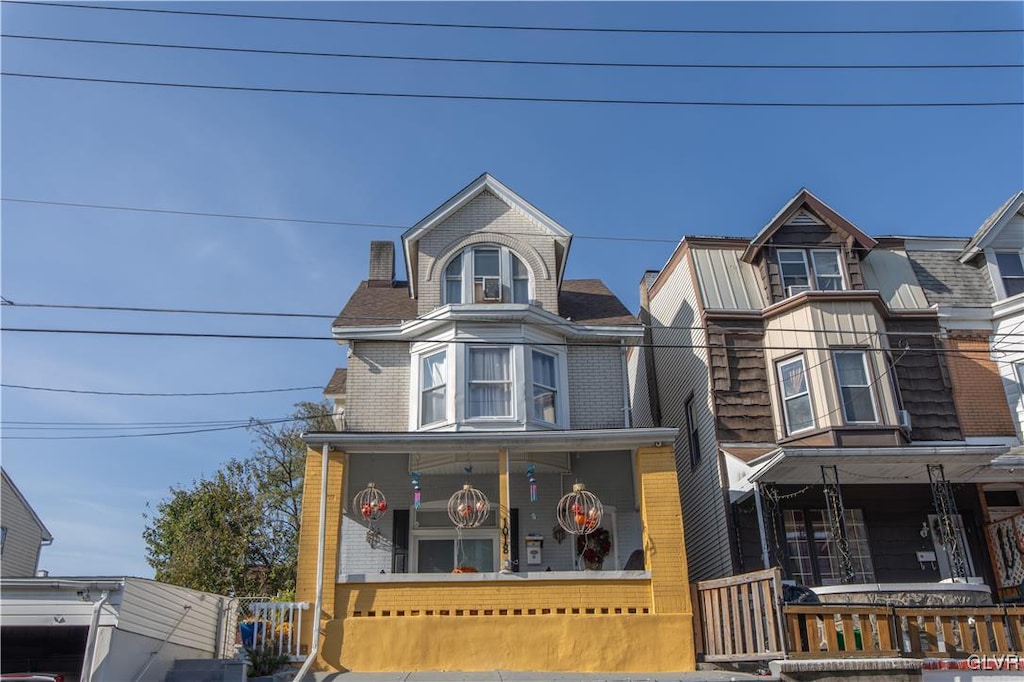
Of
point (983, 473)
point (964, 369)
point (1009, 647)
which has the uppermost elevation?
point (964, 369)

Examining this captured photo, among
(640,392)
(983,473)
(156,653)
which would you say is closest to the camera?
(156,653)

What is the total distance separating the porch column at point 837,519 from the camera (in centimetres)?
1510

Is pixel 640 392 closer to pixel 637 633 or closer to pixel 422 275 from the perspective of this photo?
pixel 422 275

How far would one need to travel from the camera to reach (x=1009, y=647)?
12.4 meters

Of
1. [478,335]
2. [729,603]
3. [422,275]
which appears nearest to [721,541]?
[729,603]

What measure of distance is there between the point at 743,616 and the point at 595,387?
6734mm

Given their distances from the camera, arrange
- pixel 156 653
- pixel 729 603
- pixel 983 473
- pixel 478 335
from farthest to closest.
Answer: pixel 478 335
pixel 983 473
pixel 729 603
pixel 156 653

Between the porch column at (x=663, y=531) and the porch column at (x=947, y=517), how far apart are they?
16.2 ft

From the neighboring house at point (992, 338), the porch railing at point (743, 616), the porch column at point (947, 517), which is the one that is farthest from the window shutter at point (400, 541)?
the neighboring house at point (992, 338)

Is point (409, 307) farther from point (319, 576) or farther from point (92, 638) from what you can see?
point (92, 638)

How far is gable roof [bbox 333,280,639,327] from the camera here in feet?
62.1

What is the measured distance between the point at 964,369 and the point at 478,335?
10.7 m

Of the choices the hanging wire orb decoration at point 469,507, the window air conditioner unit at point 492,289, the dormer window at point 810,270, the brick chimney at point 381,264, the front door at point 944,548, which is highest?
the brick chimney at point 381,264

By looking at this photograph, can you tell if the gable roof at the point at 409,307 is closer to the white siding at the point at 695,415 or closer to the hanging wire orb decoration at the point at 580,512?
the white siding at the point at 695,415
